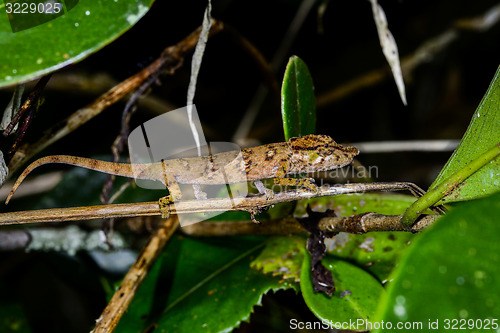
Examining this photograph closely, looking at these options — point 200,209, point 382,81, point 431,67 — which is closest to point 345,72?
point 382,81

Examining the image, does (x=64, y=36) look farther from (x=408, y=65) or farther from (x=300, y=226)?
(x=408, y=65)

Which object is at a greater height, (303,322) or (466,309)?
(466,309)

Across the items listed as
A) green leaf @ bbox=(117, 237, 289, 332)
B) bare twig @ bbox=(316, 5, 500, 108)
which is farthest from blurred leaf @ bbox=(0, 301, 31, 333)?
bare twig @ bbox=(316, 5, 500, 108)

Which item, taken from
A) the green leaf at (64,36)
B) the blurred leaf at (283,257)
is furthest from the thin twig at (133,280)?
the green leaf at (64,36)

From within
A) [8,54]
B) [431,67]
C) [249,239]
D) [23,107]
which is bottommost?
[249,239]

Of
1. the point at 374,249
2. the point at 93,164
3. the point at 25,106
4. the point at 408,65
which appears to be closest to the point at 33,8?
the point at 25,106

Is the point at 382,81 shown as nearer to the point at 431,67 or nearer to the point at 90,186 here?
the point at 431,67
